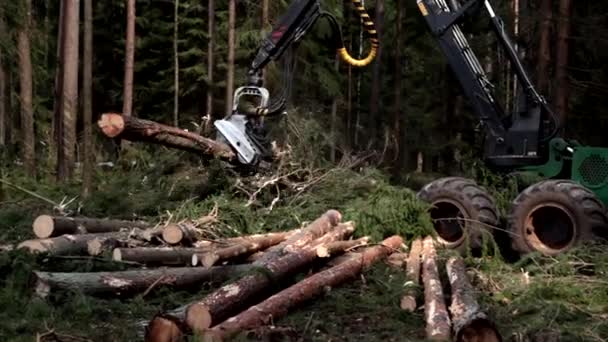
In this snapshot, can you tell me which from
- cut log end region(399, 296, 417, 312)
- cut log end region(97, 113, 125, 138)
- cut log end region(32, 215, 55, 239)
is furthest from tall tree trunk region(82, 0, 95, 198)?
cut log end region(399, 296, 417, 312)

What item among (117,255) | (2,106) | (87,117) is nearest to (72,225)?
(117,255)

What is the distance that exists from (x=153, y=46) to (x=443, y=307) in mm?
25176

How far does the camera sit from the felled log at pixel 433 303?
5832mm

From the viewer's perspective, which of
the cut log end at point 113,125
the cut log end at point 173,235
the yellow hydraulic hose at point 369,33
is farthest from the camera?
the yellow hydraulic hose at point 369,33

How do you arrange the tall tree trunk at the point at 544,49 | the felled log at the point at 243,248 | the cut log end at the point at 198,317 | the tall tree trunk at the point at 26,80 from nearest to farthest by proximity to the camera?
1. the cut log end at the point at 198,317
2. the felled log at the point at 243,248
3. the tall tree trunk at the point at 544,49
4. the tall tree trunk at the point at 26,80

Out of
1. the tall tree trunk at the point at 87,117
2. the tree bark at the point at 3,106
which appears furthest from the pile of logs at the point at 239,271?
the tree bark at the point at 3,106

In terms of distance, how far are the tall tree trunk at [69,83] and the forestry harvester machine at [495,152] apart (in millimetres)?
6530

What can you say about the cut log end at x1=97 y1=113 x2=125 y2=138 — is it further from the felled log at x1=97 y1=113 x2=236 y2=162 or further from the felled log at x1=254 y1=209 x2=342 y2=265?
the felled log at x1=254 y1=209 x2=342 y2=265

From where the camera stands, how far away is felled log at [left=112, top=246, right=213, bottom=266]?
313 inches

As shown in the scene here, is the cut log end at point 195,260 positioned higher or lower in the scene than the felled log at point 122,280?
higher

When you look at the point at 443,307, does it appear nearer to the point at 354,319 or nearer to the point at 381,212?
the point at 354,319

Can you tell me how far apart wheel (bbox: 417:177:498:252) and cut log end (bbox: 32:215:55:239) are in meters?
4.83

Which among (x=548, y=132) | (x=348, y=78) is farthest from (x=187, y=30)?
(x=548, y=132)

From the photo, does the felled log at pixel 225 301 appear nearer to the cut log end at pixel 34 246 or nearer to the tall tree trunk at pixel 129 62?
the cut log end at pixel 34 246
